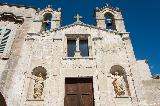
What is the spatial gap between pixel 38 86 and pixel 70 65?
2.16m

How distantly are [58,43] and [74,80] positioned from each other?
112 inches

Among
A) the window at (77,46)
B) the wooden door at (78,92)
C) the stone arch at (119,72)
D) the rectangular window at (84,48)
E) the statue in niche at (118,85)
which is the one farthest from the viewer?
the rectangular window at (84,48)

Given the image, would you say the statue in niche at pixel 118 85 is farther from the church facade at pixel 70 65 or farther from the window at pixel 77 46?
the window at pixel 77 46

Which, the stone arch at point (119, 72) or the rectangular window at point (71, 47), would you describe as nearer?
the stone arch at point (119, 72)

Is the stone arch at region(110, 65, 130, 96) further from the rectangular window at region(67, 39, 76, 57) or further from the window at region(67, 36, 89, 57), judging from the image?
the rectangular window at region(67, 39, 76, 57)

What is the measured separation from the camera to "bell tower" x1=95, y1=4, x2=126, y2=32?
59.5 feet

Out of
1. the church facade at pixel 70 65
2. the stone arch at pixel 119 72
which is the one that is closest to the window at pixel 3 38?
the church facade at pixel 70 65

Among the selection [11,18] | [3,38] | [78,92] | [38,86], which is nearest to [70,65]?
[78,92]

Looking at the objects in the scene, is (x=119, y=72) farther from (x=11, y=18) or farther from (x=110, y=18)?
(x=11, y=18)

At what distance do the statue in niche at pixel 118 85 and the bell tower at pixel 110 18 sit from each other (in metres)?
3.70

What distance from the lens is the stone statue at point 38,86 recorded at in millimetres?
14403

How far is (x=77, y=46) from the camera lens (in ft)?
55.3

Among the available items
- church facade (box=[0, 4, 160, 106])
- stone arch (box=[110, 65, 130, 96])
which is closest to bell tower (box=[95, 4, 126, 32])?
church facade (box=[0, 4, 160, 106])

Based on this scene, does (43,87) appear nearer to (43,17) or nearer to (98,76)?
(98,76)
